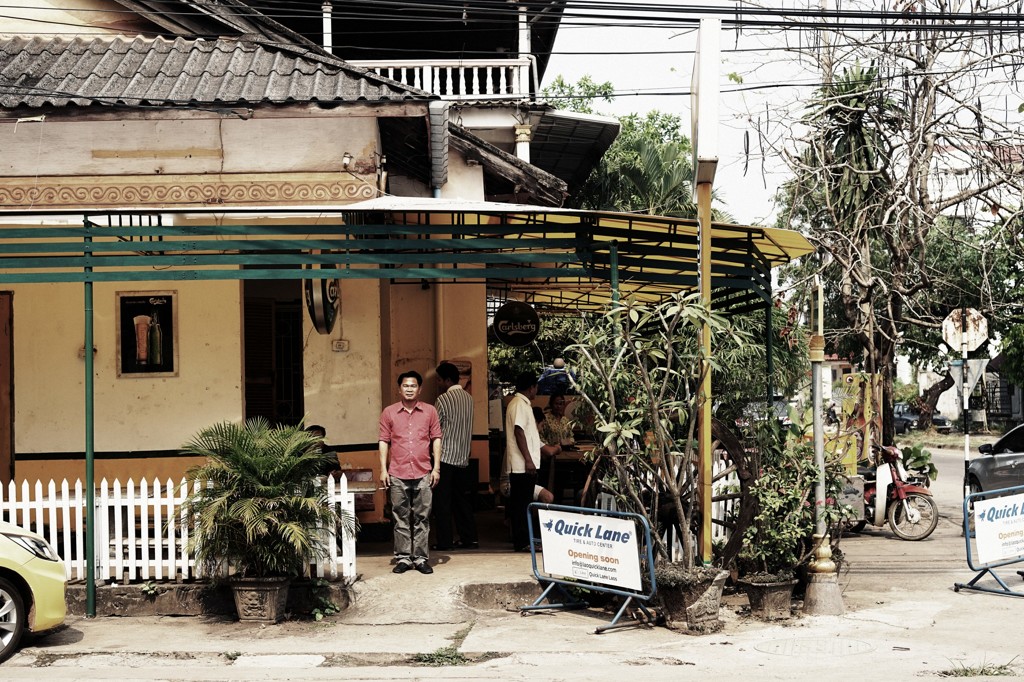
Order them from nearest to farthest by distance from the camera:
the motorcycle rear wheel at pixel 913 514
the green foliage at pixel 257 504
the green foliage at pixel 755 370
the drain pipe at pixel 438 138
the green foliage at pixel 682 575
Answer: the green foliage at pixel 682 575, the green foliage at pixel 257 504, the green foliage at pixel 755 370, the drain pipe at pixel 438 138, the motorcycle rear wheel at pixel 913 514

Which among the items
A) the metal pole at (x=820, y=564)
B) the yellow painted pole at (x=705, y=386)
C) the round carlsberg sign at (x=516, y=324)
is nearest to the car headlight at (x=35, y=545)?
the yellow painted pole at (x=705, y=386)

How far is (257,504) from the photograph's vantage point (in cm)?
910

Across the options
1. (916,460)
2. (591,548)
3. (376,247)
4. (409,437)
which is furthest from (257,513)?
(916,460)

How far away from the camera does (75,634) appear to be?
9047 millimetres

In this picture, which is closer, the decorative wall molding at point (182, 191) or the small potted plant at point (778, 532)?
the small potted plant at point (778, 532)

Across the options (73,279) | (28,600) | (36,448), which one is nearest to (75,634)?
(28,600)

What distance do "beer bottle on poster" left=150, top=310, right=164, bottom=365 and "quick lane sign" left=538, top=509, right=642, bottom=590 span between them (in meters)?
5.30

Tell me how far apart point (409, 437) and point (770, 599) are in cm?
347

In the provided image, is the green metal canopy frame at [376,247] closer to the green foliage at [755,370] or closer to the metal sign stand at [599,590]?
the green foliage at [755,370]

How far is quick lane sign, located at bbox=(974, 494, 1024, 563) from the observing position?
1041 cm

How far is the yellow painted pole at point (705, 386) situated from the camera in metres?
8.82

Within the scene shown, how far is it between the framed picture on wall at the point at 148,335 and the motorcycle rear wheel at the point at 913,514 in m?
9.12

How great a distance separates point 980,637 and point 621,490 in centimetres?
298

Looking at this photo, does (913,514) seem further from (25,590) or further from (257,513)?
(25,590)
